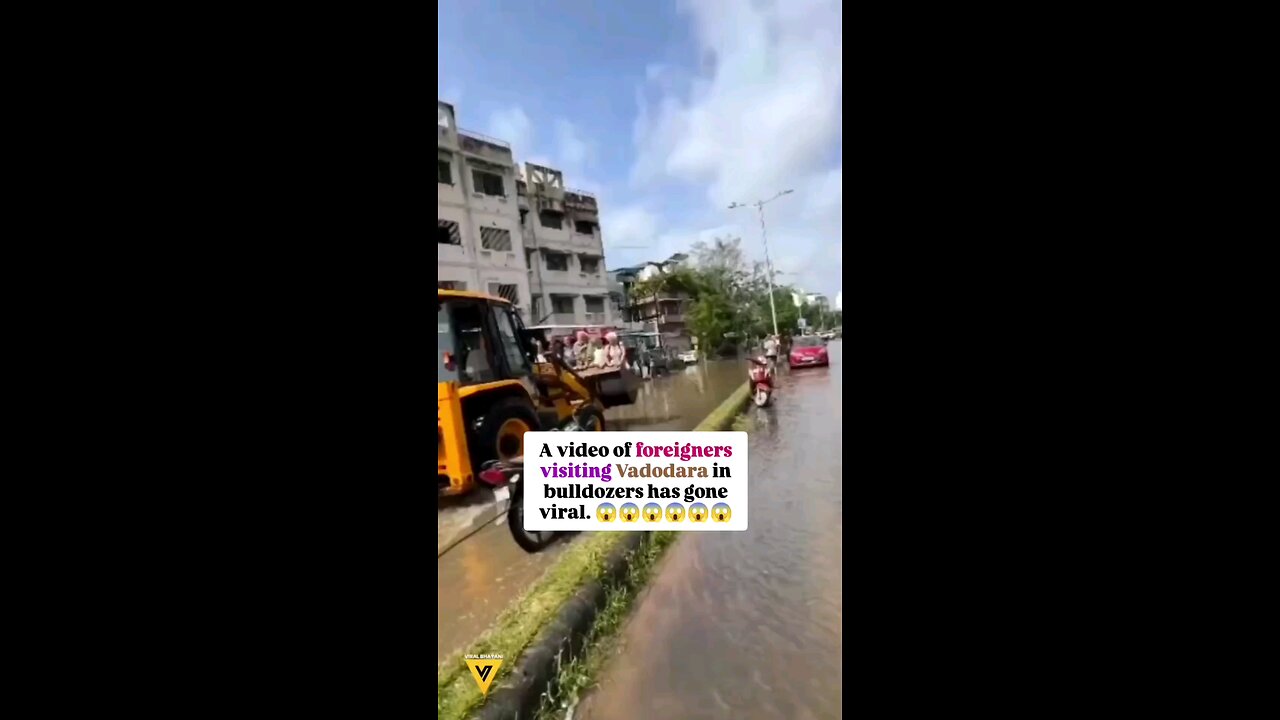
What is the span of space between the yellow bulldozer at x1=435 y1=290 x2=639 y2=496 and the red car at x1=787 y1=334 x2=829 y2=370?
479 mm

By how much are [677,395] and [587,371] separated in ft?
0.91

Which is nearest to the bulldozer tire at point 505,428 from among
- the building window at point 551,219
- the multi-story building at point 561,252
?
the multi-story building at point 561,252

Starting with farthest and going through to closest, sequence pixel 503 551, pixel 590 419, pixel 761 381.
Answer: pixel 761 381, pixel 590 419, pixel 503 551

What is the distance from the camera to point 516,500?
1444 mm

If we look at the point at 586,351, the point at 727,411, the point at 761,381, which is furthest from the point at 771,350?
the point at 586,351

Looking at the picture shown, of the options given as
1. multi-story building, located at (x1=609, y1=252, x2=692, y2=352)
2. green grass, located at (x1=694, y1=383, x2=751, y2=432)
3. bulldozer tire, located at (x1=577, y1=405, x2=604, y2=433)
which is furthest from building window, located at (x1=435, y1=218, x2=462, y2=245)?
green grass, located at (x1=694, y1=383, x2=751, y2=432)

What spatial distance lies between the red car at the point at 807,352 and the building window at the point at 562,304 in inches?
26.4

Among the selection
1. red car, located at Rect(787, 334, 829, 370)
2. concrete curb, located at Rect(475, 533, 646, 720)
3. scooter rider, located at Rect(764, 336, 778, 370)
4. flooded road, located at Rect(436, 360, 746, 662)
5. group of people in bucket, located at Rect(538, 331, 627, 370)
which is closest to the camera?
concrete curb, located at Rect(475, 533, 646, 720)

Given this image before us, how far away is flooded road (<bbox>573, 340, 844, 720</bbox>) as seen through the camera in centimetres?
134

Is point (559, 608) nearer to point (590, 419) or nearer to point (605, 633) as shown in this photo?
point (605, 633)

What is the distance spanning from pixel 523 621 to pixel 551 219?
106cm

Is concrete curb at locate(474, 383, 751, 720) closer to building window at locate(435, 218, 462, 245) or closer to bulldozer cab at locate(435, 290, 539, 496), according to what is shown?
bulldozer cab at locate(435, 290, 539, 496)

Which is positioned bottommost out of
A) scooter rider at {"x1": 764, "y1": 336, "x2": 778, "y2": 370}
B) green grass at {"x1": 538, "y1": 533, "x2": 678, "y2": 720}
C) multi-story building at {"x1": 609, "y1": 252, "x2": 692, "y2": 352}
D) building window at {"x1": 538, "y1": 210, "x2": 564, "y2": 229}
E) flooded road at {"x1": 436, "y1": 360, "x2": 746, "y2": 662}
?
green grass at {"x1": 538, "y1": 533, "x2": 678, "y2": 720}

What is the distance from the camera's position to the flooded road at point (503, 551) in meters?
1.37
